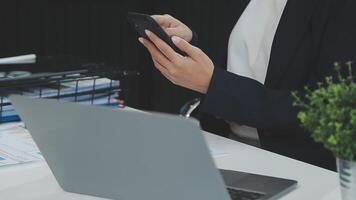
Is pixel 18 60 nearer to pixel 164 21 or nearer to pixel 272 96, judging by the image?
pixel 164 21

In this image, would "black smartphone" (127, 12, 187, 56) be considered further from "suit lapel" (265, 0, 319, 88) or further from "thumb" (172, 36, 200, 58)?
"suit lapel" (265, 0, 319, 88)

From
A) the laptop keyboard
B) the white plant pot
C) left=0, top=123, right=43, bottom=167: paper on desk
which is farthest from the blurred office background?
the white plant pot

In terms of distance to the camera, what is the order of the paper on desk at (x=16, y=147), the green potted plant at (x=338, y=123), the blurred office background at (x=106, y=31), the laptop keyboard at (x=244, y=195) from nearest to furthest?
the green potted plant at (x=338, y=123)
the laptop keyboard at (x=244, y=195)
the paper on desk at (x=16, y=147)
the blurred office background at (x=106, y=31)

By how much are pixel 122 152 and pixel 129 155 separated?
12 mm

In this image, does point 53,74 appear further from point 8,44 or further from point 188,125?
point 8,44

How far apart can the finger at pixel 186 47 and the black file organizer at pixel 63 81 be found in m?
0.27

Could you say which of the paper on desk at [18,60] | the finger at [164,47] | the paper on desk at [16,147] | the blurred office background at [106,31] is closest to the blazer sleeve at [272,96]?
the finger at [164,47]

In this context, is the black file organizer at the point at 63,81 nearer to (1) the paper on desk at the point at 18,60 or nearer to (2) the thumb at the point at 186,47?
(1) the paper on desk at the point at 18,60

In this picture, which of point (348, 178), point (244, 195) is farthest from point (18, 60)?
point (348, 178)

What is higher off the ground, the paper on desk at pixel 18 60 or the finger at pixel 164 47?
the finger at pixel 164 47

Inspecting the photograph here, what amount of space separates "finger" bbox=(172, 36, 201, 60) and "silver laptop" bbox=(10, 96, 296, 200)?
1.23ft

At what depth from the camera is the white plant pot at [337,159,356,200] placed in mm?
806

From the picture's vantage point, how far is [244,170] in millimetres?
1206

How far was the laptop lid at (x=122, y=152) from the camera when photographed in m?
0.85
